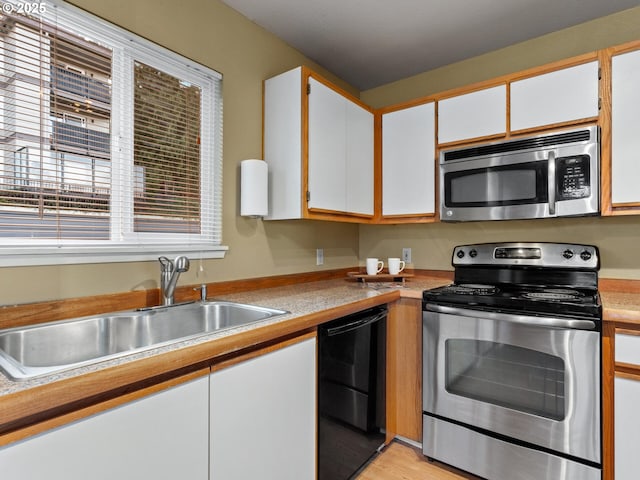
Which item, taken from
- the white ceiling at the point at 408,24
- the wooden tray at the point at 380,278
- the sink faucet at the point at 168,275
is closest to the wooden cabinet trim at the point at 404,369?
the wooden tray at the point at 380,278

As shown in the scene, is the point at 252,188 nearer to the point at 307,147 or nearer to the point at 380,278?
the point at 307,147

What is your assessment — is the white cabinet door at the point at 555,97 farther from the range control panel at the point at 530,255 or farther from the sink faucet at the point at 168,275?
the sink faucet at the point at 168,275

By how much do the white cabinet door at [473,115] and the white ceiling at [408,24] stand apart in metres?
0.40

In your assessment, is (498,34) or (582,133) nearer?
(582,133)

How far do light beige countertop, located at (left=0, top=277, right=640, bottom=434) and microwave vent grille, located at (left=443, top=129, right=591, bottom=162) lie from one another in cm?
83

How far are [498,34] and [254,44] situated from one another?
4.99ft

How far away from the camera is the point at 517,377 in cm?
173

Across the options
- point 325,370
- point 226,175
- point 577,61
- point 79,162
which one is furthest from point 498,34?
point 79,162

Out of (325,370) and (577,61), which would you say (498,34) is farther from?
(325,370)

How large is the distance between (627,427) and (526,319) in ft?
1.75

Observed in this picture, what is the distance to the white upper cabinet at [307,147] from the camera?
6.82ft

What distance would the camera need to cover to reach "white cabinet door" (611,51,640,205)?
1800mm

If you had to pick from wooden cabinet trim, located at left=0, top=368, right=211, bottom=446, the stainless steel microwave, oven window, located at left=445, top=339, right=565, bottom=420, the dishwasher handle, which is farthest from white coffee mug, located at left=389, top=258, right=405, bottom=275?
wooden cabinet trim, located at left=0, top=368, right=211, bottom=446

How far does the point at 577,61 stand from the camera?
1.93 metres
